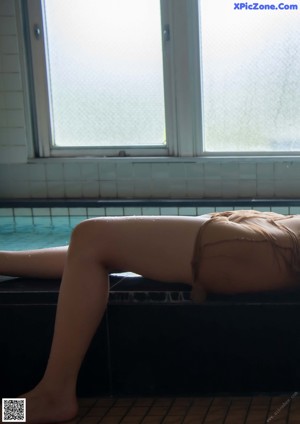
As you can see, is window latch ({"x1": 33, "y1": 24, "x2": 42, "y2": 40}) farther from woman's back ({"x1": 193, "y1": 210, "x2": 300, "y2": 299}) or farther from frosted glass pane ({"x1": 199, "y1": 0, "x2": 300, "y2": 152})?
woman's back ({"x1": 193, "y1": 210, "x2": 300, "y2": 299})

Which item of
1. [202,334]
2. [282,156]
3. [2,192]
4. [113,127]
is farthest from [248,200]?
[202,334]

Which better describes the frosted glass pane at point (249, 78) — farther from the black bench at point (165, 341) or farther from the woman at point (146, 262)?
the woman at point (146, 262)

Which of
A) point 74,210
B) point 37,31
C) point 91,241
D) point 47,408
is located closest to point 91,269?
point 91,241

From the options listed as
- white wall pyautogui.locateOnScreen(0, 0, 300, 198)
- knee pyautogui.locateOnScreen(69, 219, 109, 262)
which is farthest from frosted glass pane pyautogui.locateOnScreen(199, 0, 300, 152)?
knee pyautogui.locateOnScreen(69, 219, 109, 262)

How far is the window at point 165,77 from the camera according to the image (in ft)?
16.0

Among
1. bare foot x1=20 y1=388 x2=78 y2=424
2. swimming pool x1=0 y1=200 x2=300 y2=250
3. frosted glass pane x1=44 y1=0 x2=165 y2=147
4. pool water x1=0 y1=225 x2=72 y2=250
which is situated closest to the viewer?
bare foot x1=20 y1=388 x2=78 y2=424

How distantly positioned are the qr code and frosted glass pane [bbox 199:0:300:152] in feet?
11.2

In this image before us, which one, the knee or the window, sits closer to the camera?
the knee

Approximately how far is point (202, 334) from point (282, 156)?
2.99 meters

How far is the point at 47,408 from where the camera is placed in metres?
1.86

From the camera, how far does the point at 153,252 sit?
196cm

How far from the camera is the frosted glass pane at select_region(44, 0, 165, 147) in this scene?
16.4 feet

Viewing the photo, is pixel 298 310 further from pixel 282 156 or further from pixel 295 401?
pixel 282 156

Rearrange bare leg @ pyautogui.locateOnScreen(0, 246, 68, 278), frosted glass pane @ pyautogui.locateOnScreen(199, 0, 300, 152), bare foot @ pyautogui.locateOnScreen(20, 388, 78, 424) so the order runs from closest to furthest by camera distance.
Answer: bare foot @ pyautogui.locateOnScreen(20, 388, 78, 424), bare leg @ pyautogui.locateOnScreen(0, 246, 68, 278), frosted glass pane @ pyautogui.locateOnScreen(199, 0, 300, 152)
